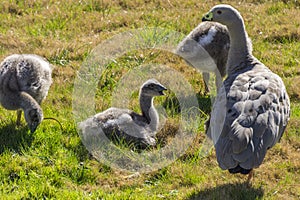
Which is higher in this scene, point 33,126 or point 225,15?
point 225,15

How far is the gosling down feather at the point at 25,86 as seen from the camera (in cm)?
745

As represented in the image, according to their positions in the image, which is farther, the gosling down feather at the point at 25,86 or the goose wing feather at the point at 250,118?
the gosling down feather at the point at 25,86

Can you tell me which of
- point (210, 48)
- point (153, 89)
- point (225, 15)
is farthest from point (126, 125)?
point (210, 48)

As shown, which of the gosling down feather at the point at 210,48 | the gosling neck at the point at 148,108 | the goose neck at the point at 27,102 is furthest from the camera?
the gosling down feather at the point at 210,48

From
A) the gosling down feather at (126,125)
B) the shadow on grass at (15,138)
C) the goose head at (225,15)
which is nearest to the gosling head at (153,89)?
the gosling down feather at (126,125)

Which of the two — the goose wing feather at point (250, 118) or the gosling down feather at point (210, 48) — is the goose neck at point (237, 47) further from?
the gosling down feather at point (210, 48)

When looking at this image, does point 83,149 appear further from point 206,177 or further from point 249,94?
point 249,94

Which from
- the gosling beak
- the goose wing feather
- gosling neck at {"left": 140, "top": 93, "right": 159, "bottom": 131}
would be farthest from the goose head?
the gosling beak

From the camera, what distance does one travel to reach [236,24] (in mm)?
7473

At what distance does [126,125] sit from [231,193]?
69.8 inches

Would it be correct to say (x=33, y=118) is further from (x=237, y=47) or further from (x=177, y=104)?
(x=237, y=47)

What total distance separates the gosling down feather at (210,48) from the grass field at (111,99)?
0.38 metres

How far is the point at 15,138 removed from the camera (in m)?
7.35

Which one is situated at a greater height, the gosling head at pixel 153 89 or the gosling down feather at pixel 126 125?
the gosling head at pixel 153 89
